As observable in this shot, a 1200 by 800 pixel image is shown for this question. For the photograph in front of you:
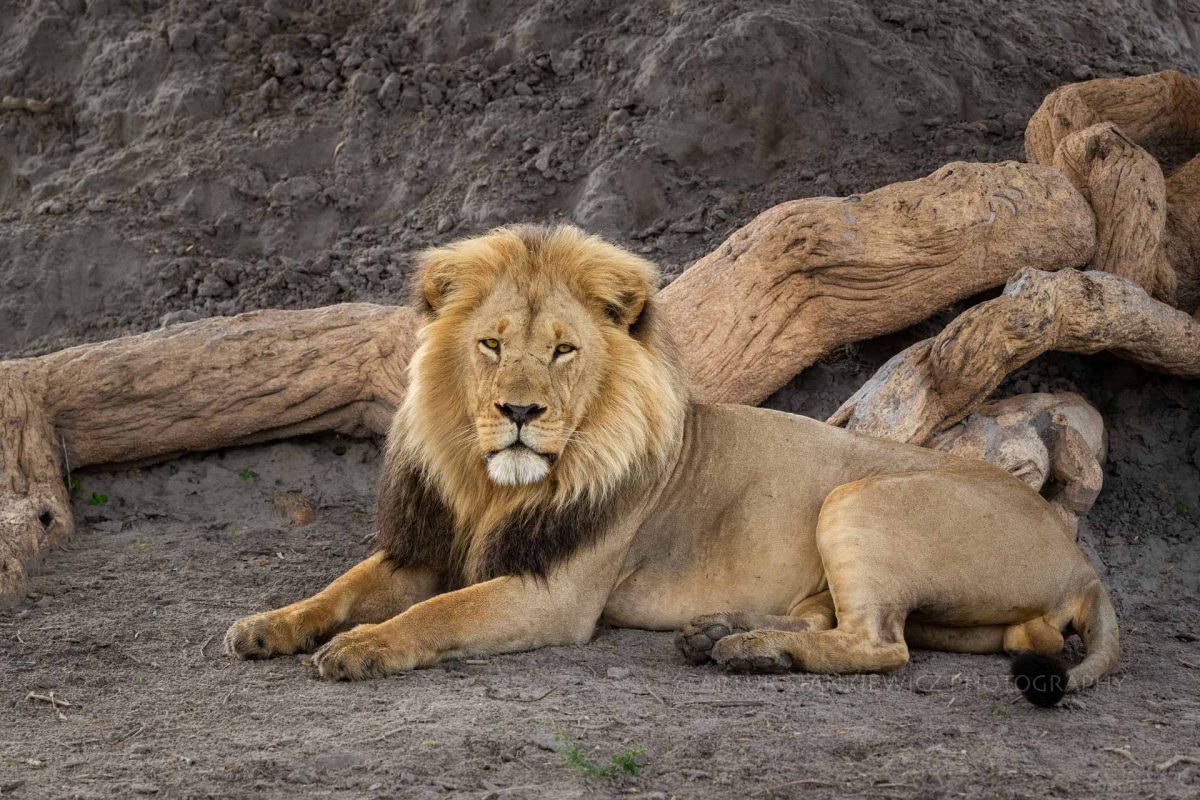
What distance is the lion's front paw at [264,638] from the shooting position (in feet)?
14.0

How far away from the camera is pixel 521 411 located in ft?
13.8

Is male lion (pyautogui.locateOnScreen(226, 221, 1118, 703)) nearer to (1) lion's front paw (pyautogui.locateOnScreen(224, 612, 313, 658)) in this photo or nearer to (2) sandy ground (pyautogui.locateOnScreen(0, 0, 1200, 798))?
(1) lion's front paw (pyautogui.locateOnScreen(224, 612, 313, 658))

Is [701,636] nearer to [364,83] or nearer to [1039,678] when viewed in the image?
[1039,678]

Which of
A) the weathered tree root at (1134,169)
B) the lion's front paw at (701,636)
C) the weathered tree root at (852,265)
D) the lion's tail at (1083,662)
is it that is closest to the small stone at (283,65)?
the weathered tree root at (852,265)

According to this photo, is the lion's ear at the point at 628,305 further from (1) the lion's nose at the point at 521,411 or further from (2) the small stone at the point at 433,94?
(2) the small stone at the point at 433,94

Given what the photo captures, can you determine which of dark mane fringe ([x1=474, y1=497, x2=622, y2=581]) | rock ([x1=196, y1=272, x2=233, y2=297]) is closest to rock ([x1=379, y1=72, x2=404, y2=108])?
rock ([x1=196, y1=272, x2=233, y2=297])

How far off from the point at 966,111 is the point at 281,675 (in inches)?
235

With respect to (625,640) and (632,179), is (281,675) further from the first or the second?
(632,179)

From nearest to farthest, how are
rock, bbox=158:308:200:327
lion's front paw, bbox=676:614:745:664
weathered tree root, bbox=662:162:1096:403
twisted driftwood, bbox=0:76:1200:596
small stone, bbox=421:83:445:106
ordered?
lion's front paw, bbox=676:614:745:664, twisted driftwood, bbox=0:76:1200:596, weathered tree root, bbox=662:162:1096:403, rock, bbox=158:308:200:327, small stone, bbox=421:83:445:106

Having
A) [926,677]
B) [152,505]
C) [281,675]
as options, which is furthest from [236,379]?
[926,677]

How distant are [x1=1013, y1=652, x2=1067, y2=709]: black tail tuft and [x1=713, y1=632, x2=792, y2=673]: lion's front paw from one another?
29.5 inches

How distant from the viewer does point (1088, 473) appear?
233 inches

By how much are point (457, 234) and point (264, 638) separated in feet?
14.1

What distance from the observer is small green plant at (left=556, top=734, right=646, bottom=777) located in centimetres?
323
